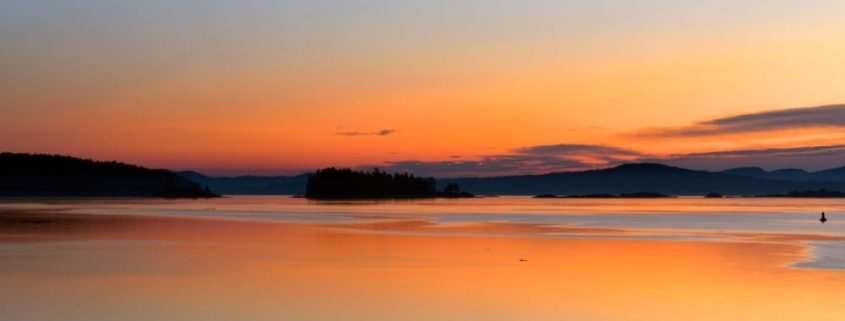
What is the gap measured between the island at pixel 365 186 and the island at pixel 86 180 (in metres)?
22.5

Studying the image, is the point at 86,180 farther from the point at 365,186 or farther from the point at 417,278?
the point at 417,278

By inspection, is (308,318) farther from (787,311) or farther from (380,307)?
(787,311)

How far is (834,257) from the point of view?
25891 millimetres

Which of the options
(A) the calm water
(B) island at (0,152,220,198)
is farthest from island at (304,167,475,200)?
(A) the calm water

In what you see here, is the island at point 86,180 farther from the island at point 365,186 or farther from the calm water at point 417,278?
the calm water at point 417,278

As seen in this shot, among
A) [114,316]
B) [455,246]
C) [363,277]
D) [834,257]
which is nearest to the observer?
[114,316]

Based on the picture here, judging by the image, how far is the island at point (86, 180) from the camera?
553ft

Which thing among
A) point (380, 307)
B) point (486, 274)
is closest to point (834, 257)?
point (486, 274)

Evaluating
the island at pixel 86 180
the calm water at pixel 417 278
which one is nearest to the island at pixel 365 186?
the island at pixel 86 180

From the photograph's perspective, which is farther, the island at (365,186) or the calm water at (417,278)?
the island at (365,186)

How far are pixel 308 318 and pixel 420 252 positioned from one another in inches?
505

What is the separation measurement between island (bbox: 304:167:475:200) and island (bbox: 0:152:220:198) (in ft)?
74.0

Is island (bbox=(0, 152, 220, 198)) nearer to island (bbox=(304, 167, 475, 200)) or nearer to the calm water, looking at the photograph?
island (bbox=(304, 167, 475, 200))

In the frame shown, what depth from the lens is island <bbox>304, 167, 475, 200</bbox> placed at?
543 feet
